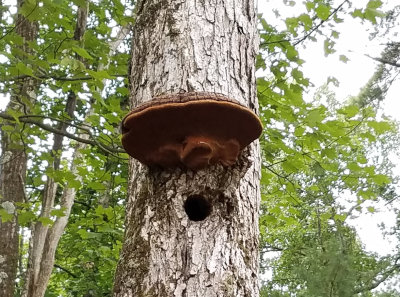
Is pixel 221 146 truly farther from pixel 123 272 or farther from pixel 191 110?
pixel 123 272

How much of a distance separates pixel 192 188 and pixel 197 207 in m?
0.08

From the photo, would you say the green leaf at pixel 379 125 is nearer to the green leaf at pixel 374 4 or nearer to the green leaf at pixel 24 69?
the green leaf at pixel 374 4

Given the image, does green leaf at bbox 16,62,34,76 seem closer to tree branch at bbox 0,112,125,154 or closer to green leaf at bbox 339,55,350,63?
tree branch at bbox 0,112,125,154

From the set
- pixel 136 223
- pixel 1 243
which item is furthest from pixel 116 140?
pixel 136 223

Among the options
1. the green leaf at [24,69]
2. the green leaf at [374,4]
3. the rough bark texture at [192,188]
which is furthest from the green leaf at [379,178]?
the green leaf at [24,69]

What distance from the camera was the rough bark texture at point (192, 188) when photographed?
4.81ft

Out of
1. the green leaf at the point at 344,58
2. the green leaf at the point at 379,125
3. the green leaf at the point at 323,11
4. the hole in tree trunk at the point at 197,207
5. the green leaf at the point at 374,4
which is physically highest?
the green leaf at the point at 323,11

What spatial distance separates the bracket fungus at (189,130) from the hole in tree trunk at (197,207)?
0.36 ft

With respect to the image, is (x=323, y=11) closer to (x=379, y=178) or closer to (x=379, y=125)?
(x=379, y=125)

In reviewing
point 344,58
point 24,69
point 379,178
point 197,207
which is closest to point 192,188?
point 197,207

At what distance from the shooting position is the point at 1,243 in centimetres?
557

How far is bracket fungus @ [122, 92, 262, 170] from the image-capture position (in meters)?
1.45

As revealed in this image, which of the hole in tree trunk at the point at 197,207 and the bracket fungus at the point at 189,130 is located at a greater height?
the bracket fungus at the point at 189,130

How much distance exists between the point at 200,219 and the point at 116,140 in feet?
10.6
